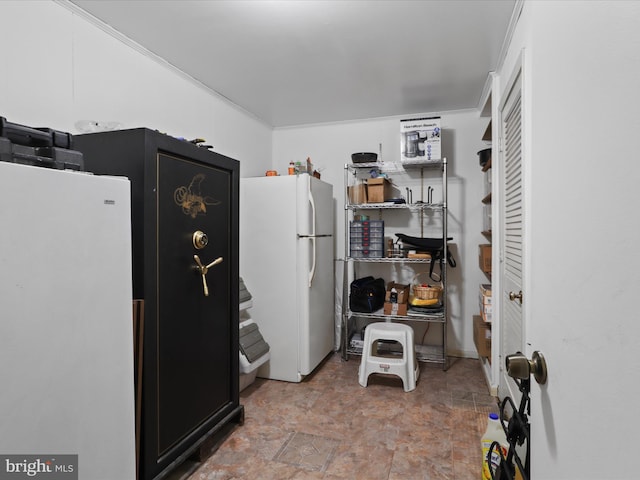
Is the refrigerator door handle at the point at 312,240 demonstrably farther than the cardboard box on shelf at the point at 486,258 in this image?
Yes

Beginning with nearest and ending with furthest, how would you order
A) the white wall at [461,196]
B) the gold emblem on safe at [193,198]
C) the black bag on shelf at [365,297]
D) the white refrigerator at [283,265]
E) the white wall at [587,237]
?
the white wall at [587,237]
the gold emblem on safe at [193,198]
the white refrigerator at [283,265]
the black bag on shelf at [365,297]
the white wall at [461,196]

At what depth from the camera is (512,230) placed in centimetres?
221

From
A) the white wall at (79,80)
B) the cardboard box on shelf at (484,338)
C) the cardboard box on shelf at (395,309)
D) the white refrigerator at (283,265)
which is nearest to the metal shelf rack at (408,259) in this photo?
the cardboard box on shelf at (395,309)

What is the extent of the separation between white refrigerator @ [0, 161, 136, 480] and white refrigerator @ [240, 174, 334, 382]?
5.78ft

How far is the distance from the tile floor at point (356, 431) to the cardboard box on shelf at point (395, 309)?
0.55 m

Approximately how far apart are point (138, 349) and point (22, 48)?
1.47 m

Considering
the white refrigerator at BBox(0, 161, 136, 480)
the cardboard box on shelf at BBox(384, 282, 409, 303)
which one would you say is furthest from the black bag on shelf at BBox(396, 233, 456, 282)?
the white refrigerator at BBox(0, 161, 136, 480)

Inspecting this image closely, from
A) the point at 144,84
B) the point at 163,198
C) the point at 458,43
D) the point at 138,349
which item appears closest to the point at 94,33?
the point at 144,84

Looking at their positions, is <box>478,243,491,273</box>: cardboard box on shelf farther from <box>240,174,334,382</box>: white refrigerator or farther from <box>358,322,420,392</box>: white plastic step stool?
→ <box>240,174,334,382</box>: white refrigerator

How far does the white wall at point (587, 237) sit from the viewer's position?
0.41 m

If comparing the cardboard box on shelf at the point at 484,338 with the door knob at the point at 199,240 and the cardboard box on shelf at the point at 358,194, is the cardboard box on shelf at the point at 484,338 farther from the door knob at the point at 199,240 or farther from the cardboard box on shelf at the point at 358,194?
the door knob at the point at 199,240

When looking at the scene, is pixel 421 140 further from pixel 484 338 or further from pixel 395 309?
pixel 484 338

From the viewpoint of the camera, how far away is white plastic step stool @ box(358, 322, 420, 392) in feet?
9.62

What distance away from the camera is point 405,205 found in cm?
337
